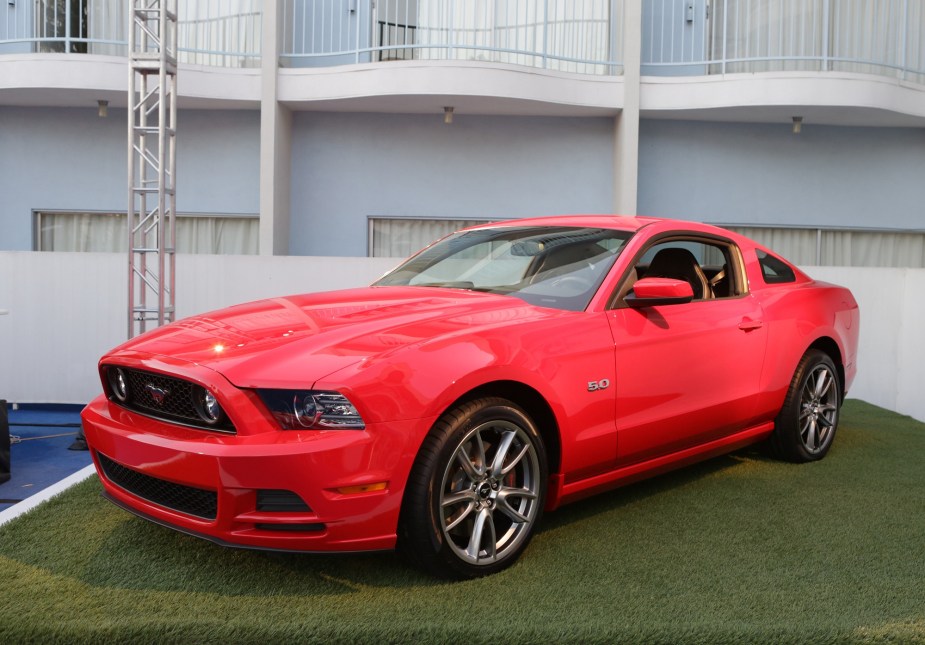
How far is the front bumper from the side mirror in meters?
1.34

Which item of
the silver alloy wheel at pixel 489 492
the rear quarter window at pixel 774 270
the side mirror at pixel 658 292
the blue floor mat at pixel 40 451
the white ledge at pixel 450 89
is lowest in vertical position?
the blue floor mat at pixel 40 451

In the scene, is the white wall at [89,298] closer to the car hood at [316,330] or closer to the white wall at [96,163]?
the white wall at [96,163]

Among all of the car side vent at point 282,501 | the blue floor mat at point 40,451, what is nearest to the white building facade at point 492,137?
the blue floor mat at point 40,451

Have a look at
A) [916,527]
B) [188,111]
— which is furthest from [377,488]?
[188,111]

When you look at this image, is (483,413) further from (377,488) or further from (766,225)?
(766,225)

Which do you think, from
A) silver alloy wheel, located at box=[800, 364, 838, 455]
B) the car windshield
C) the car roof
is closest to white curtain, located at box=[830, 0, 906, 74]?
silver alloy wheel, located at box=[800, 364, 838, 455]

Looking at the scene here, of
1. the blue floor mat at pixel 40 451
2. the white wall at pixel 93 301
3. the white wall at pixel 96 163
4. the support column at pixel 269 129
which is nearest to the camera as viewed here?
the blue floor mat at pixel 40 451

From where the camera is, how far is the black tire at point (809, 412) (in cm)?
487

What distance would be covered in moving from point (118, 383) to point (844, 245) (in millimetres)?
11087

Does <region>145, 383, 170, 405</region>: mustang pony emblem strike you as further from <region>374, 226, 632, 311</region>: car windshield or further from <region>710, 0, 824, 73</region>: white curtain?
<region>710, 0, 824, 73</region>: white curtain

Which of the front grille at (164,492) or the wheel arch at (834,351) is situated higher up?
the wheel arch at (834,351)

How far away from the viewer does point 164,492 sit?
10.2 ft

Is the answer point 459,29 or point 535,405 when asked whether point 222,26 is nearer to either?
point 459,29

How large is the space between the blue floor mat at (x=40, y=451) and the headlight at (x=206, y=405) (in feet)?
7.75
